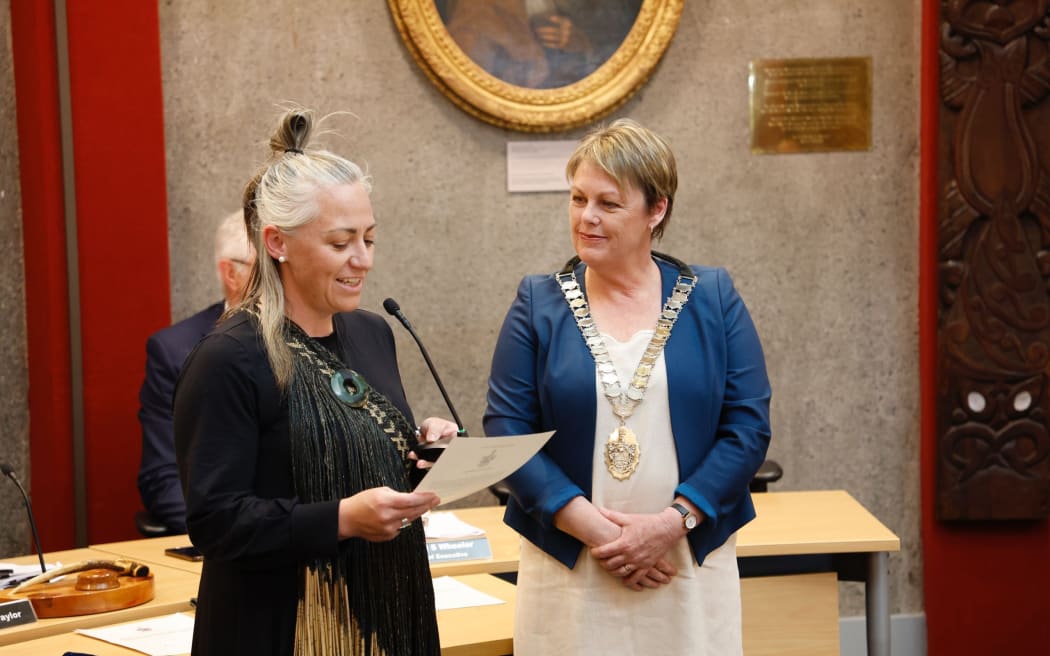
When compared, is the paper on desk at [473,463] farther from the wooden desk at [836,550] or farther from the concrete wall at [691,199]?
the concrete wall at [691,199]

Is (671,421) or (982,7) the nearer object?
(671,421)

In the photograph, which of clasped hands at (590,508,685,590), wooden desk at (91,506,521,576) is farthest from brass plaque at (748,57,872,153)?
clasped hands at (590,508,685,590)

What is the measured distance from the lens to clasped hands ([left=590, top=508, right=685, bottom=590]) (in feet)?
7.27

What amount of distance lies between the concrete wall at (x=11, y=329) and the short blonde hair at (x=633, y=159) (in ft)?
7.55

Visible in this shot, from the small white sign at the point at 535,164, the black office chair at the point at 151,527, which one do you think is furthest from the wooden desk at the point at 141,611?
the small white sign at the point at 535,164

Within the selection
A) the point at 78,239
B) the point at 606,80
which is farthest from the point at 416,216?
the point at 78,239

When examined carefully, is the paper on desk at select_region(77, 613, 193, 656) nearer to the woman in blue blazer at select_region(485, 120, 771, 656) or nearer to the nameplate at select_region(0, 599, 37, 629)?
the nameplate at select_region(0, 599, 37, 629)

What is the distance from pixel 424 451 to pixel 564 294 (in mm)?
613

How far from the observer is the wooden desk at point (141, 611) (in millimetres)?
2373

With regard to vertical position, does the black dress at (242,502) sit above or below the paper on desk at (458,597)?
above

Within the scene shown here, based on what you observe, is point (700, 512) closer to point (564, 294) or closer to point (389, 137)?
point (564, 294)

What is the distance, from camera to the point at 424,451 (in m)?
1.92

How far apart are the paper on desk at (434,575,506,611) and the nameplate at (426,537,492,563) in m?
0.17

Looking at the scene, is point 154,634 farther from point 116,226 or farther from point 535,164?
point 535,164
